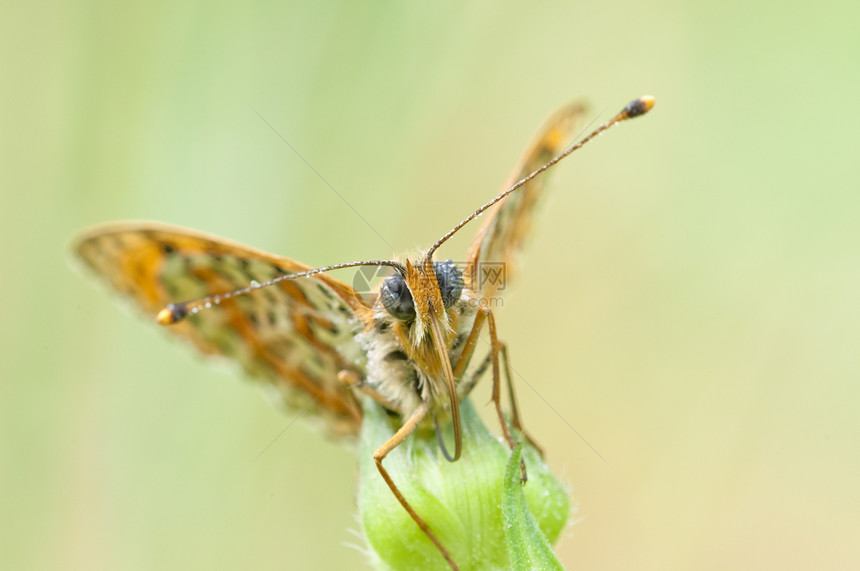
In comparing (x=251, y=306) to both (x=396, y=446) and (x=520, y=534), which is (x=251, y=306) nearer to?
(x=396, y=446)

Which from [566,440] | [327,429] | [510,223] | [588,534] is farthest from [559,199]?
[327,429]

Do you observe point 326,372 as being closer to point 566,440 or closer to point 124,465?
point 124,465

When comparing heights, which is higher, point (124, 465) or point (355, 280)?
point (124, 465)

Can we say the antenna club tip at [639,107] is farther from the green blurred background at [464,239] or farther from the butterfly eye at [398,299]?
the green blurred background at [464,239]

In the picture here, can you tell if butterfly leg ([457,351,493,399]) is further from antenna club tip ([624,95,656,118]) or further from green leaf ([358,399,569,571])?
antenna club tip ([624,95,656,118])

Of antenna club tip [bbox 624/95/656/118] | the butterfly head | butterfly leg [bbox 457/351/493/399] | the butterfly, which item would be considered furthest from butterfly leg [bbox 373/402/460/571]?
antenna club tip [bbox 624/95/656/118]

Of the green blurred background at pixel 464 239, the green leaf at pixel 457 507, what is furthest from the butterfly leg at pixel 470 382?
the green blurred background at pixel 464 239
